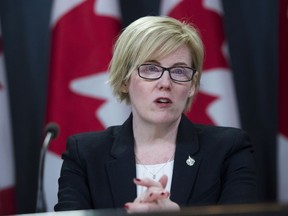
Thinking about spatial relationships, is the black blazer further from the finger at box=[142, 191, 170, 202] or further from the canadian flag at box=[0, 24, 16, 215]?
the canadian flag at box=[0, 24, 16, 215]

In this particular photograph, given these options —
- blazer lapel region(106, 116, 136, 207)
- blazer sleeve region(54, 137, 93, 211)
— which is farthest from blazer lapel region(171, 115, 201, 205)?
blazer sleeve region(54, 137, 93, 211)

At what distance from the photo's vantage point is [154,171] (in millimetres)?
1597

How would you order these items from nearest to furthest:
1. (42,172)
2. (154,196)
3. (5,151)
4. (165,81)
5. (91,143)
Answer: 1. (154,196)
2. (165,81)
3. (91,143)
4. (42,172)
5. (5,151)

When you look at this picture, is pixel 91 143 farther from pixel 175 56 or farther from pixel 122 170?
pixel 175 56

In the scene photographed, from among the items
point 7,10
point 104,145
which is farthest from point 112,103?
point 104,145

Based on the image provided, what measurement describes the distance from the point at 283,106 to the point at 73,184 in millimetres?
1415

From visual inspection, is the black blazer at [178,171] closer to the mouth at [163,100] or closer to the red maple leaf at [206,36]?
the mouth at [163,100]

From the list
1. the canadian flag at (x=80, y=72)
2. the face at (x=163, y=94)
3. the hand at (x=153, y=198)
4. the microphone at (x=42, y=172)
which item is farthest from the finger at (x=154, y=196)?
the canadian flag at (x=80, y=72)

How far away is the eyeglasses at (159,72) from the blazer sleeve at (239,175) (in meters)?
0.24

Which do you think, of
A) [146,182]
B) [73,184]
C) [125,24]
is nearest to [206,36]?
[125,24]

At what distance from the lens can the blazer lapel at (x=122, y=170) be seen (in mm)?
1567

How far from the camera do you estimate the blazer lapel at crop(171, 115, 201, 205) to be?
61.1 inches

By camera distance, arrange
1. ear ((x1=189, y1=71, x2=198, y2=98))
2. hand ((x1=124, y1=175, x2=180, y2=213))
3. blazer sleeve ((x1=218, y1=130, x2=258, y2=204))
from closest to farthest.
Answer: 1. hand ((x1=124, y1=175, x2=180, y2=213))
2. blazer sleeve ((x1=218, y1=130, x2=258, y2=204))
3. ear ((x1=189, y1=71, x2=198, y2=98))

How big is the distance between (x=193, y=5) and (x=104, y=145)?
47.8 inches
